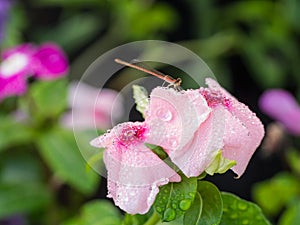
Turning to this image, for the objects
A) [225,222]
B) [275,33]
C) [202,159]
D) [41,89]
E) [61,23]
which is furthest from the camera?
[61,23]

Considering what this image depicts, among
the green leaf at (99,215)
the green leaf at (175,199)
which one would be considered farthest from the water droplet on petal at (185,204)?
the green leaf at (99,215)

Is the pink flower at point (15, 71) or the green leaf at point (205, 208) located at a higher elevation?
the green leaf at point (205, 208)

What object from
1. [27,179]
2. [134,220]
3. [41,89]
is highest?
[134,220]

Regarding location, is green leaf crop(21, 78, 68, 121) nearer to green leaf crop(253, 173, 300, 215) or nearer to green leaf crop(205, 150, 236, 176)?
green leaf crop(253, 173, 300, 215)

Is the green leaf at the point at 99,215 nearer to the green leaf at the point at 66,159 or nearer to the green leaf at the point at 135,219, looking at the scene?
the green leaf at the point at 135,219

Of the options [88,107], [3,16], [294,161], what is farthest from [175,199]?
[3,16]

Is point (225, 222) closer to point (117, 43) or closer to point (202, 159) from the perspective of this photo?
point (202, 159)

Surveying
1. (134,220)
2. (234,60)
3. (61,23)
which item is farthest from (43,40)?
(134,220)
